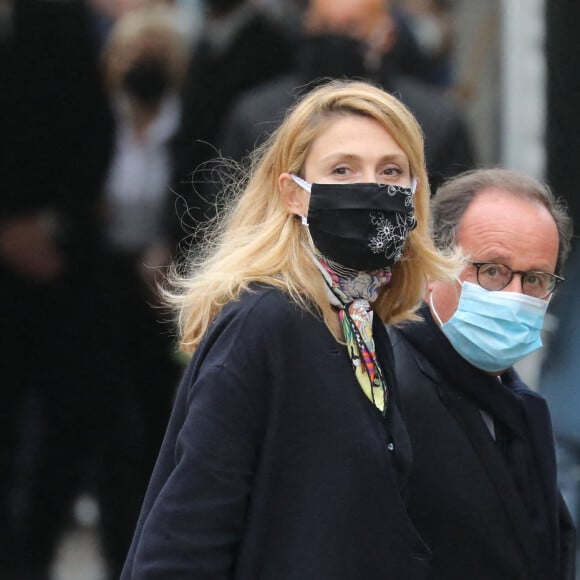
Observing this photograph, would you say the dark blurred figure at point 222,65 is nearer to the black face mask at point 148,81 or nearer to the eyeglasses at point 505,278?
the black face mask at point 148,81

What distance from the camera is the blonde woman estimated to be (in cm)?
229

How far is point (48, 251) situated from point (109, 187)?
319 mm

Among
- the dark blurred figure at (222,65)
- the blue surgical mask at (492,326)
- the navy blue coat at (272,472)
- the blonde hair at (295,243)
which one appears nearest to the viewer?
the navy blue coat at (272,472)

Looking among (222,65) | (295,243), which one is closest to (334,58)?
(222,65)

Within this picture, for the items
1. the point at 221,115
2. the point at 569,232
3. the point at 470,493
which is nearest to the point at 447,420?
the point at 470,493

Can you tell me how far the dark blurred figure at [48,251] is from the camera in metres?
4.99

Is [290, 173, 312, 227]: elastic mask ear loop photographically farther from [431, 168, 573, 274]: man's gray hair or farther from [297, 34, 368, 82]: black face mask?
[297, 34, 368, 82]: black face mask

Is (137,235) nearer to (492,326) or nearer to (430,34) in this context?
(430,34)

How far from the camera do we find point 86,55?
503 centimetres

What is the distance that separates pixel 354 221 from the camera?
247cm

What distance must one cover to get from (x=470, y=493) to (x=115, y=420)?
8.45ft

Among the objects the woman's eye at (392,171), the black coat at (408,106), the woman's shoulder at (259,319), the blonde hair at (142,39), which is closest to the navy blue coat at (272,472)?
the woman's shoulder at (259,319)

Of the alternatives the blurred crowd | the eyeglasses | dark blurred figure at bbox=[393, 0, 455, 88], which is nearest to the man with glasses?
the eyeglasses

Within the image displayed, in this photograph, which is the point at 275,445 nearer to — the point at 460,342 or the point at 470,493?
the point at 470,493
